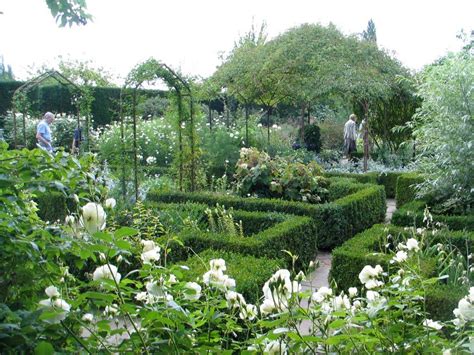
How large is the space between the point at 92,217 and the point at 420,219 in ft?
15.0

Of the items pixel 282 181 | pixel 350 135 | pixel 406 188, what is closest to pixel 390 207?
pixel 406 188

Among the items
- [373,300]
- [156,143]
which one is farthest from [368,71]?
[373,300]

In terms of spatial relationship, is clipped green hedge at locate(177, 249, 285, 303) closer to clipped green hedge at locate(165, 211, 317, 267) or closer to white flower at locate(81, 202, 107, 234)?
clipped green hedge at locate(165, 211, 317, 267)

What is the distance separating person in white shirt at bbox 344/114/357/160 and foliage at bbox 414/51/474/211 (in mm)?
7047

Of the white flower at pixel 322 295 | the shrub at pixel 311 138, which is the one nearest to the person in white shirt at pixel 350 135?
the shrub at pixel 311 138

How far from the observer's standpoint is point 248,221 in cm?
541

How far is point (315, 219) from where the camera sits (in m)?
5.70

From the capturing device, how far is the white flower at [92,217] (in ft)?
4.04

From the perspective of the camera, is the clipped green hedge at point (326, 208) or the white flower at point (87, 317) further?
the clipped green hedge at point (326, 208)

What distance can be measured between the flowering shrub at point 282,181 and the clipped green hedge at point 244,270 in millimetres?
2648

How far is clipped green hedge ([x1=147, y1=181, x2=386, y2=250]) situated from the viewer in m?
5.75

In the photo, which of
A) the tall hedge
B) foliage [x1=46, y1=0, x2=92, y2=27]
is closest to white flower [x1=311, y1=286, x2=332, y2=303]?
foliage [x1=46, y1=0, x2=92, y2=27]

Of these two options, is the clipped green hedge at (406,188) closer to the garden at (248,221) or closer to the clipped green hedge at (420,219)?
the garden at (248,221)

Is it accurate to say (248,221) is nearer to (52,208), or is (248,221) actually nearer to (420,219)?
(420,219)
